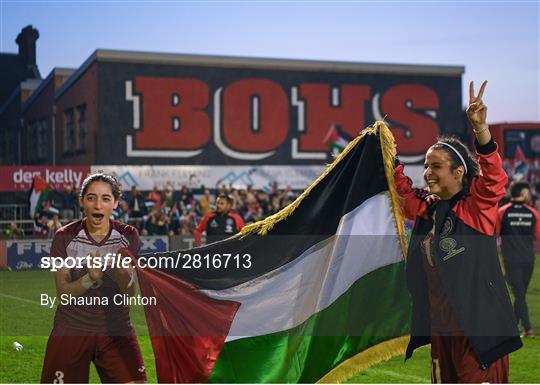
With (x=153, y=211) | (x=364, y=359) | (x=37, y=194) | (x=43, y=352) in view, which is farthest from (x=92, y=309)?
(x=37, y=194)

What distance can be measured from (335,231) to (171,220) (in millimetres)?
19050

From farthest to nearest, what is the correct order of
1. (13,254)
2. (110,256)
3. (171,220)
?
(171,220) → (13,254) → (110,256)

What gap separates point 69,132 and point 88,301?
31551 mm

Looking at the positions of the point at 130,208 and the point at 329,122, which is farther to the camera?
the point at 329,122

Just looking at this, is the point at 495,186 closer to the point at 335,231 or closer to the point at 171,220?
the point at 335,231

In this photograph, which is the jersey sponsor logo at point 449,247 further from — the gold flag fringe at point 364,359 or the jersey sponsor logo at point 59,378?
the jersey sponsor logo at point 59,378

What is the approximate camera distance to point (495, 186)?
16.6 ft

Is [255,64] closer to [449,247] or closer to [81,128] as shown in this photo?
[81,128]

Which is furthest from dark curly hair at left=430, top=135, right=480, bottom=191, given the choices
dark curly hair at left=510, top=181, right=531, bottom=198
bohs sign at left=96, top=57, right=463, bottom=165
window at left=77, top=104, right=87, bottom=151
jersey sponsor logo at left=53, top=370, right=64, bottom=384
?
window at left=77, top=104, right=87, bottom=151

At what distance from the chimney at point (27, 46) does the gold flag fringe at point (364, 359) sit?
42.0 meters

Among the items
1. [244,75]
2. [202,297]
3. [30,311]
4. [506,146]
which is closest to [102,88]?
[244,75]

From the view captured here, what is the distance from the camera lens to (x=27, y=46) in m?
45.8

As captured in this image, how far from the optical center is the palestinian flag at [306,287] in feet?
20.4

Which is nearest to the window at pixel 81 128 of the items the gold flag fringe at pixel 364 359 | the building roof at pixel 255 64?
the building roof at pixel 255 64
